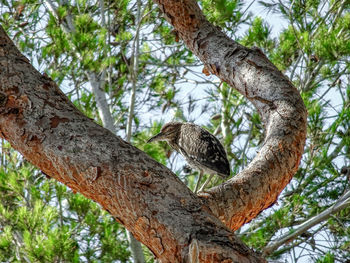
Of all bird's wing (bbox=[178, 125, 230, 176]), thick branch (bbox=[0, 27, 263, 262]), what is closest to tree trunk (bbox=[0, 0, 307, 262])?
thick branch (bbox=[0, 27, 263, 262])

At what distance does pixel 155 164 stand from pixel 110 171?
0.54 ft

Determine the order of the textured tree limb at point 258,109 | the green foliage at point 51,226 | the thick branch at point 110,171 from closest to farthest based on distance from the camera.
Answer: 1. the thick branch at point 110,171
2. the textured tree limb at point 258,109
3. the green foliage at point 51,226

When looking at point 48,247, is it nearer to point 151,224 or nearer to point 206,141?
point 206,141

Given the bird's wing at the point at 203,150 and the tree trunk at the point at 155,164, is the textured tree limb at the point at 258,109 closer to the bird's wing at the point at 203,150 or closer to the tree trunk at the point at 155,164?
the tree trunk at the point at 155,164

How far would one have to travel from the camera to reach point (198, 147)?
4.41 meters

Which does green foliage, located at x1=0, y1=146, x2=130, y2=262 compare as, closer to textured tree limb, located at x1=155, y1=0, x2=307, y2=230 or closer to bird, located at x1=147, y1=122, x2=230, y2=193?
bird, located at x1=147, y1=122, x2=230, y2=193

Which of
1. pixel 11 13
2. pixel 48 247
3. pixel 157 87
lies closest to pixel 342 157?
pixel 157 87

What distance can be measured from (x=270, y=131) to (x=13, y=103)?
1173 millimetres

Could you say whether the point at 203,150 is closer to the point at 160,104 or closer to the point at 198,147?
the point at 198,147

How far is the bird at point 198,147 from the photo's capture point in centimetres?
422

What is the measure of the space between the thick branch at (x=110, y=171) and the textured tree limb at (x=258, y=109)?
339 mm

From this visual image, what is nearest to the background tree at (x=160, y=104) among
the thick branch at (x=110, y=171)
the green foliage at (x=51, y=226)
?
the green foliage at (x=51, y=226)

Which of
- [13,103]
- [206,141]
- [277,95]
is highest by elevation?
[206,141]

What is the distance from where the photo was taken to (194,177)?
716cm
